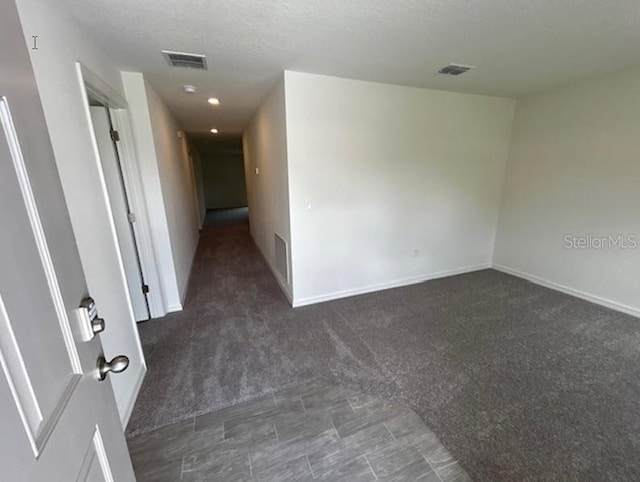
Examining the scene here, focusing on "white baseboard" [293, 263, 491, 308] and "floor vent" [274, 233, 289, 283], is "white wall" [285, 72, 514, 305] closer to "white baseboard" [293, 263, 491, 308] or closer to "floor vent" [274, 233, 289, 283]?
"white baseboard" [293, 263, 491, 308]

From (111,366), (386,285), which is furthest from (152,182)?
(386,285)

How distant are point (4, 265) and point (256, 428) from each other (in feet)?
5.35

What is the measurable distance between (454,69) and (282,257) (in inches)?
107

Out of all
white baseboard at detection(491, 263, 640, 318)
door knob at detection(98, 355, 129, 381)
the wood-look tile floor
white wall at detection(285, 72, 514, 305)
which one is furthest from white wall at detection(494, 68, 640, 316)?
door knob at detection(98, 355, 129, 381)

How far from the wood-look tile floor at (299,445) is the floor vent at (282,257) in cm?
169

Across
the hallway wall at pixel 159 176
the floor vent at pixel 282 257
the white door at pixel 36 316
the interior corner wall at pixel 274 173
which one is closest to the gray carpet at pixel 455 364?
the floor vent at pixel 282 257

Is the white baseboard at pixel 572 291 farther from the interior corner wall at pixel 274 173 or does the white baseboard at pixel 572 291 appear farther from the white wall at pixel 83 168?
the white wall at pixel 83 168

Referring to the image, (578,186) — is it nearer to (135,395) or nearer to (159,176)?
(159,176)

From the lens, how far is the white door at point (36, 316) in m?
0.48

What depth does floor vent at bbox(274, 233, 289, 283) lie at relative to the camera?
337 centimetres

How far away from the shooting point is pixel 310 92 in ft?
9.09

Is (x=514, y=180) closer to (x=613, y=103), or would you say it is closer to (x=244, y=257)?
(x=613, y=103)

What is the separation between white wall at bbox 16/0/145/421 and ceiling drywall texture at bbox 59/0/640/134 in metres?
0.22

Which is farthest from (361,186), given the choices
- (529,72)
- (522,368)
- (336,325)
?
(522,368)
